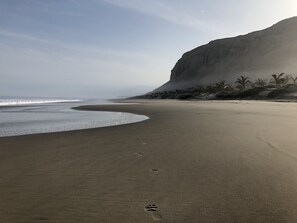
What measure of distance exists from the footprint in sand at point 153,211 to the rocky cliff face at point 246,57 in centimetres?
14469

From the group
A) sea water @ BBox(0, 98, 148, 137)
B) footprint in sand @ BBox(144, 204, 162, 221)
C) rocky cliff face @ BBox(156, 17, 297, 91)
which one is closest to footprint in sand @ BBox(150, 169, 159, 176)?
footprint in sand @ BBox(144, 204, 162, 221)

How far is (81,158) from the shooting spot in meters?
7.27

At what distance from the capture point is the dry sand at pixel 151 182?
13.4ft

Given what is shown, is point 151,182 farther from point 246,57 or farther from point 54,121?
point 246,57

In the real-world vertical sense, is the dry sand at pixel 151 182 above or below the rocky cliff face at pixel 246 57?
below

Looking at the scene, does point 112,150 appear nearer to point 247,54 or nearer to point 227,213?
point 227,213

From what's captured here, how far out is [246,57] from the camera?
17000cm

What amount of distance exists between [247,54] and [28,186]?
583 ft

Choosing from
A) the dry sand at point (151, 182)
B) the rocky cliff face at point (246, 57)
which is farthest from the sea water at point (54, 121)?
the rocky cliff face at point (246, 57)

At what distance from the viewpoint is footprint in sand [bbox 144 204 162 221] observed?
396 centimetres

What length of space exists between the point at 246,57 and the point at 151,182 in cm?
17431

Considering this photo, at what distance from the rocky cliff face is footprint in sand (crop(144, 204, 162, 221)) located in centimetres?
14469

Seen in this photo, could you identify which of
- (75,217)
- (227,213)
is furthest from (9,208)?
(227,213)

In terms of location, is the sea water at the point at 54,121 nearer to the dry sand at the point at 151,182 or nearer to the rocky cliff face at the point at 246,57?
the dry sand at the point at 151,182
